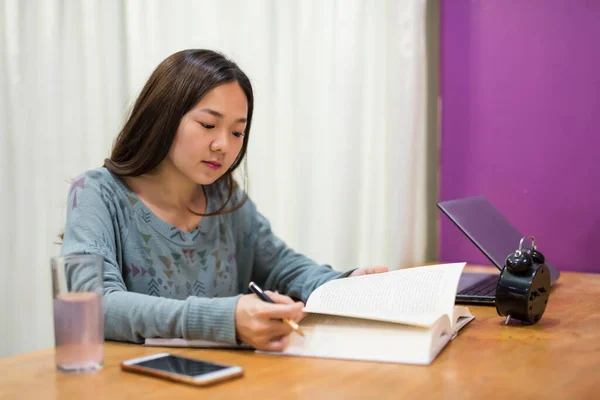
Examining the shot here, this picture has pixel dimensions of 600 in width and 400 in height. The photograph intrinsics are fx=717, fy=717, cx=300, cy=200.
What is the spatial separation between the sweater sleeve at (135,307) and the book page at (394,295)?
0.14m

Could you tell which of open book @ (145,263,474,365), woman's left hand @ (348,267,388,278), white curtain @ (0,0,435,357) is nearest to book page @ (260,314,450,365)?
open book @ (145,263,474,365)

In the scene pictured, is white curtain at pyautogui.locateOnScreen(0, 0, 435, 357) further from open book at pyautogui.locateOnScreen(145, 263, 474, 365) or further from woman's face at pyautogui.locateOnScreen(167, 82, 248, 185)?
open book at pyautogui.locateOnScreen(145, 263, 474, 365)

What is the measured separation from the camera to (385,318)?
1.02 metres

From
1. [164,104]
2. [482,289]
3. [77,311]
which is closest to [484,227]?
[482,289]

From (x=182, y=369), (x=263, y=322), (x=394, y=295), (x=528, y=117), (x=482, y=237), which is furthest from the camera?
(x=528, y=117)

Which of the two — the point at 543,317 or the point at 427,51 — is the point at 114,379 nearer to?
the point at 543,317

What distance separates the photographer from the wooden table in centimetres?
84

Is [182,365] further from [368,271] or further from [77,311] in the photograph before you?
[368,271]

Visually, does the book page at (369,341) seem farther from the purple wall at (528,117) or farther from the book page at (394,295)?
the purple wall at (528,117)

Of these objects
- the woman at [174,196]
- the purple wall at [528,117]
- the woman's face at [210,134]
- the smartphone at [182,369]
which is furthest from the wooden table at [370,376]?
the purple wall at [528,117]

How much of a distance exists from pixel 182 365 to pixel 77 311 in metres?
0.15

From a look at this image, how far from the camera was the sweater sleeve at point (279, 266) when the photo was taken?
1569 mm

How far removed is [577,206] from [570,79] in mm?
363

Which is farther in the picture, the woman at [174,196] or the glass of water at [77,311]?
the woman at [174,196]
